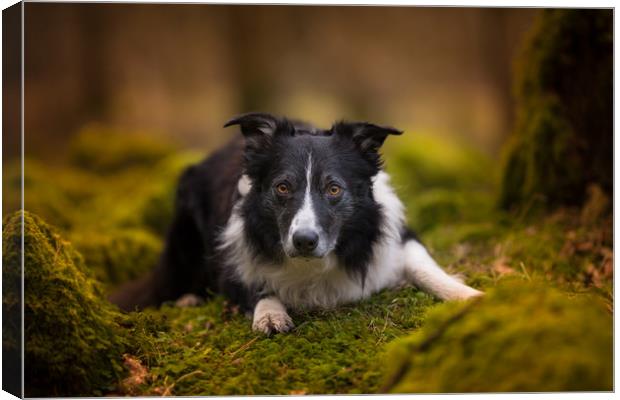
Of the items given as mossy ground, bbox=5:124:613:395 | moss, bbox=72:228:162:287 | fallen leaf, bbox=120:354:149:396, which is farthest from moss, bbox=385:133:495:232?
fallen leaf, bbox=120:354:149:396

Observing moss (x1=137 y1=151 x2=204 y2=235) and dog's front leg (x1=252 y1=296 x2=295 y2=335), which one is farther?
moss (x1=137 y1=151 x2=204 y2=235)

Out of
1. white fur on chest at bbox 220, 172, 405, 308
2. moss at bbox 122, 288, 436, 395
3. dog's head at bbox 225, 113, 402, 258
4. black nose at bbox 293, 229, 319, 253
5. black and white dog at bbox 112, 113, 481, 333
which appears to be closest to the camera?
moss at bbox 122, 288, 436, 395

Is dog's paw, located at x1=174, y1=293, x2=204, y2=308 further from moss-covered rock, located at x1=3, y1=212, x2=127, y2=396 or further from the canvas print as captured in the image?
moss-covered rock, located at x1=3, y1=212, x2=127, y2=396

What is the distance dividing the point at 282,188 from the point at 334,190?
0.35 meters

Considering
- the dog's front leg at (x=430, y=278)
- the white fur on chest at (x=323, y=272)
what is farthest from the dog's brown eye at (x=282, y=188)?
the dog's front leg at (x=430, y=278)

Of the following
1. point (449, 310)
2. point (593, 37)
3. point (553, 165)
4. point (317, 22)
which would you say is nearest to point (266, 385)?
point (449, 310)

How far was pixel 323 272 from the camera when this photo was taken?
17.0ft

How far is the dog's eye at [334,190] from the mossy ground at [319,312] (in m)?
0.85

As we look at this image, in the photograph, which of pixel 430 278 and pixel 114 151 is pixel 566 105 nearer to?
pixel 430 278

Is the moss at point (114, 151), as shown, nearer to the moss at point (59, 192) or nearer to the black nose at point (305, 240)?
the moss at point (59, 192)

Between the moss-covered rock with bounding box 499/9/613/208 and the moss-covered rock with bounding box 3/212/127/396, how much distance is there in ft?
15.4

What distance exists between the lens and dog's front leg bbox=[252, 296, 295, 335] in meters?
4.80

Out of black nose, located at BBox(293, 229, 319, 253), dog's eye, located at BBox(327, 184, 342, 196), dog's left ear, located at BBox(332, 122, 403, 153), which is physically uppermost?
dog's left ear, located at BBox(332, 122, 403, 153)

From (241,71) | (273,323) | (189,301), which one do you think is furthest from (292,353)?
(241,71)
